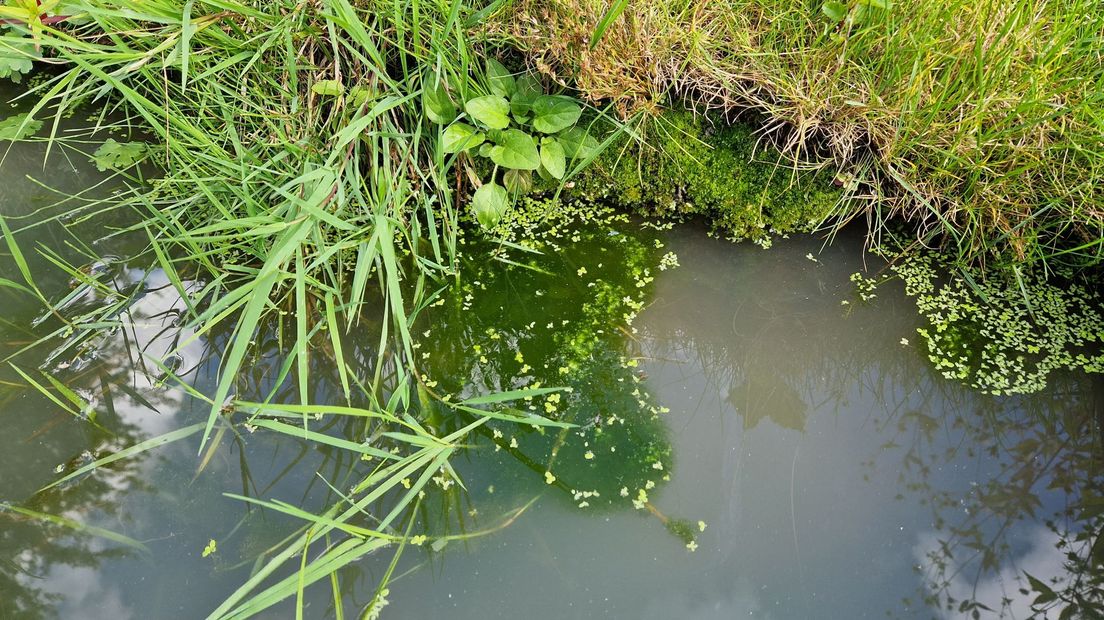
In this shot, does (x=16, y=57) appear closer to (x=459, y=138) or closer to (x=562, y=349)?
(x=459, y=138)

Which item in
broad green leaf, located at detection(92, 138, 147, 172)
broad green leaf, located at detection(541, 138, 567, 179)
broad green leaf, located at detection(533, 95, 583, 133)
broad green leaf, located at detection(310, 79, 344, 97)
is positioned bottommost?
broad green leaf, located at detection(92, 138, 147, 172)

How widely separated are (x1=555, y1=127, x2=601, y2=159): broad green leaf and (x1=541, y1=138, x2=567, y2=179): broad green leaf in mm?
43

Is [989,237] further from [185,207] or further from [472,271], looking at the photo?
[185,207]

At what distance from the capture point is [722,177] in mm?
1919

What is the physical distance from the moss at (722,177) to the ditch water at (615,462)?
4.2 inches

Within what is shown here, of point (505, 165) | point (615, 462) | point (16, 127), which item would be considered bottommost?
point (615, 462)

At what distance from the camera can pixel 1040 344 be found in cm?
171

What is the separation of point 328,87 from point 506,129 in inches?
17.3

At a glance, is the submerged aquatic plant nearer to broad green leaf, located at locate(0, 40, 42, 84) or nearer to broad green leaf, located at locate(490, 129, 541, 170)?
broad green leaf, located at locate(490, 129, 541, 170)

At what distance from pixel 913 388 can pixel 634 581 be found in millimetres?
813

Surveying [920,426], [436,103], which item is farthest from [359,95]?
[920,426]

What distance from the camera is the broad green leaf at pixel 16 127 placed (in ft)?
6.46

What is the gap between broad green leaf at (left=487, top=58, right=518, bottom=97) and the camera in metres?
1.81

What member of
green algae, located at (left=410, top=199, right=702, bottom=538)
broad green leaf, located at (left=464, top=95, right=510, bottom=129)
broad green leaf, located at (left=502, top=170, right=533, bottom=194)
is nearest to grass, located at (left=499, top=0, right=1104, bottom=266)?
broad green leaf, located at (left=464, top=95, right=510, bottom=129)
